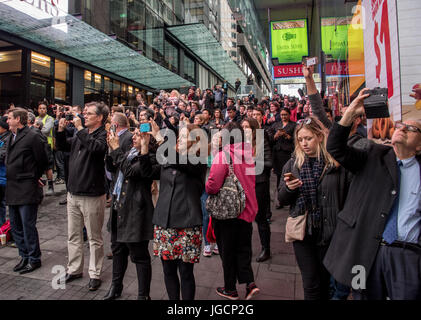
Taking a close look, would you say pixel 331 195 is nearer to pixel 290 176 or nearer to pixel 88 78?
pixel 290 176

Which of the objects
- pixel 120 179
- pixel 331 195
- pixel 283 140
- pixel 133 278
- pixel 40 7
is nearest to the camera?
pixel 331 195

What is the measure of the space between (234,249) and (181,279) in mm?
769

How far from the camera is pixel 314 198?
2.62 m

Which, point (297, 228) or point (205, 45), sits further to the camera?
point (205, 45)

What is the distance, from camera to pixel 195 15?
27.6 m

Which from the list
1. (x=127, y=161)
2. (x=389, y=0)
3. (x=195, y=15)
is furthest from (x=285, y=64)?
(x=195, y=15)

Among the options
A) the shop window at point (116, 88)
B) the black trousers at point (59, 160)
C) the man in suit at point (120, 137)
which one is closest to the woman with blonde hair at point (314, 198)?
the man in suit at point (120, 137)

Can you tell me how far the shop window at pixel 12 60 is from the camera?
11.9 metres

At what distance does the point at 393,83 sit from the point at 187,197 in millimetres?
2407

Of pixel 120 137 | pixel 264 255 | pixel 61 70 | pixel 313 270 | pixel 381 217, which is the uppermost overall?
pixel 61 70

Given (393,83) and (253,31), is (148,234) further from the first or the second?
(253,31)

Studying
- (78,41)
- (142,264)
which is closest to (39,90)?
(78,41)

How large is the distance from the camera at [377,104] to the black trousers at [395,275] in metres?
0.94

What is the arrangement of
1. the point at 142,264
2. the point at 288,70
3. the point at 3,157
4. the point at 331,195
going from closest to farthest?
the point at 331,195 → the point at 142,264 → the point at 3,157 → the point at 288,70
